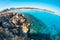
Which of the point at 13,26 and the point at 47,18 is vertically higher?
the point at 47,18

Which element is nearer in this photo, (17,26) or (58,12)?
(17,26)

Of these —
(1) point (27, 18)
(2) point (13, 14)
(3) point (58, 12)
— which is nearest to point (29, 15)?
(1) point (27, 18)

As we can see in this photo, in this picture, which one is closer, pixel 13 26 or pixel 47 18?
pixel 13 26

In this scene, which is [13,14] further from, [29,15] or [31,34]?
[31,34]

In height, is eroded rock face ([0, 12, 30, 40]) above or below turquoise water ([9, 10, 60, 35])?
below

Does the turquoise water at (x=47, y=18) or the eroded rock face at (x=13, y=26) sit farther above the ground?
the turquoise water at (x=47, y=18)

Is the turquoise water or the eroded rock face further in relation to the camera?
the turquoise water

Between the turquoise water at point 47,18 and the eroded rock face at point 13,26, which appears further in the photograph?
the turquoise water at point 47,18

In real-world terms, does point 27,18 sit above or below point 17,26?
above
